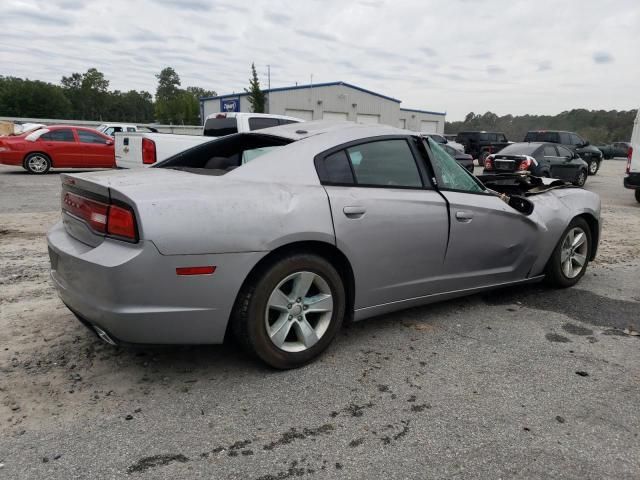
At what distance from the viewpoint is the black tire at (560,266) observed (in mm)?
4570

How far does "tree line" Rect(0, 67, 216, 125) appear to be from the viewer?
3558 inches

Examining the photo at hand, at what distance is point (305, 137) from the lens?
332cm

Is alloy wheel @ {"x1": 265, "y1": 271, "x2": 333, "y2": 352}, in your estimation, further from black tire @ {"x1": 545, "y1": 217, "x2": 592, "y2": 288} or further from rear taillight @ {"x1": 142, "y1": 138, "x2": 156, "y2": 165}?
rear taillight @ {"x1": 142, "y1": 138, "x2": 156, "y2": 165}

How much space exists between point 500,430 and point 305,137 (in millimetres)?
2089

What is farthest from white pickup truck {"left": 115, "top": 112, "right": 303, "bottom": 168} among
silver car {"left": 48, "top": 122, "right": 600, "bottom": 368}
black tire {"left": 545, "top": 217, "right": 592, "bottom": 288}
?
black tire {"left": 545, "top": 217, "right": 592, "bottom": 288}

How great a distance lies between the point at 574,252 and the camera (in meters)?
4.83

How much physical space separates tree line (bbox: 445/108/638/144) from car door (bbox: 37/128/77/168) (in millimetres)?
66173

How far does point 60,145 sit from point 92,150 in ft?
2.92

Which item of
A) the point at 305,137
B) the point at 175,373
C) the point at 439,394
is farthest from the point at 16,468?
the point at 305,137

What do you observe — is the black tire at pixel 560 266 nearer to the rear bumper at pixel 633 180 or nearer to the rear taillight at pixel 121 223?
the rear taillight at pixel 121 223

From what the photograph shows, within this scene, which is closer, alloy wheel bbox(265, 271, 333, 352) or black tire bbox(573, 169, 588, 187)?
alloy wheel bbox(265, 271, 333, 352)

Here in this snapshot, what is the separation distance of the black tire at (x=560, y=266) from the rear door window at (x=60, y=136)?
14614mm

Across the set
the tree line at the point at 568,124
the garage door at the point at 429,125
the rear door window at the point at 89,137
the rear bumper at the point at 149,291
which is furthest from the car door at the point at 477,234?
the tree line at the point at 568,124

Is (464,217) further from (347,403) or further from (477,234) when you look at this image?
(347,403)
